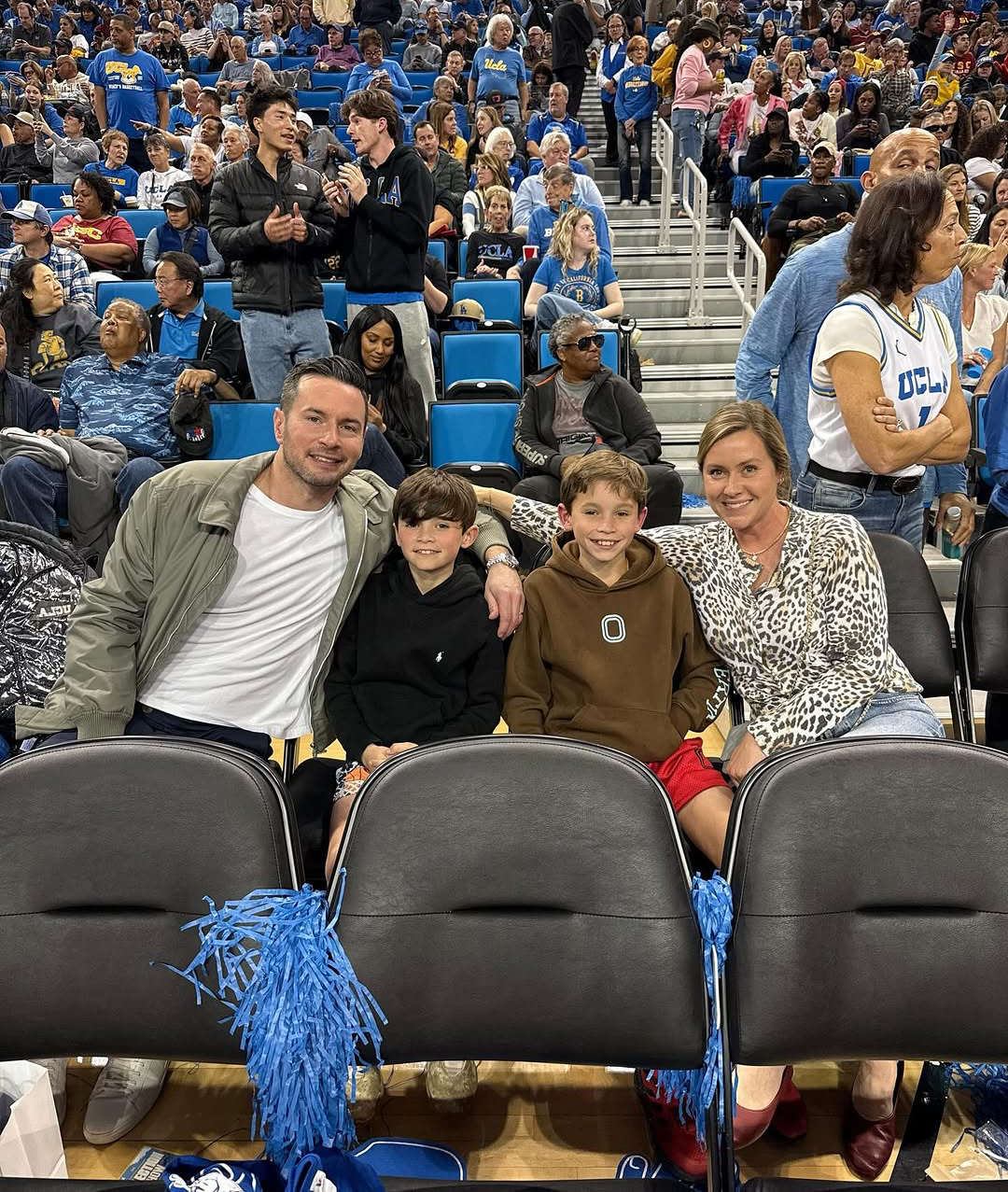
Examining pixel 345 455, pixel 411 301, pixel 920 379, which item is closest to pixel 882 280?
pixel 920 379

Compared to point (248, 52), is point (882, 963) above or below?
below

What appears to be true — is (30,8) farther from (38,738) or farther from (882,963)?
(882,963)

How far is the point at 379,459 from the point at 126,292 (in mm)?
2723

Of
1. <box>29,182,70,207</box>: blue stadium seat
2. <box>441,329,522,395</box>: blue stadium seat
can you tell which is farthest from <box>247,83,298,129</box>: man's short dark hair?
<box>29,182,70,207</box>: blue stadium seat

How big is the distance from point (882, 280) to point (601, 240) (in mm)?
3756

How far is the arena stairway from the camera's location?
549 centimetres

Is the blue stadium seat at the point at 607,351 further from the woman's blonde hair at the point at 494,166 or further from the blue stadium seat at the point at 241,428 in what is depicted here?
the woman's blonde hair at the point at 494,166

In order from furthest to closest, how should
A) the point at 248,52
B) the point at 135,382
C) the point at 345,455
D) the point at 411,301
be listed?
the point at 248,52, the point at 411,301, the point at 135,382, the point at 345,455

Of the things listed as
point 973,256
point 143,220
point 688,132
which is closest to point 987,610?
point 973,256

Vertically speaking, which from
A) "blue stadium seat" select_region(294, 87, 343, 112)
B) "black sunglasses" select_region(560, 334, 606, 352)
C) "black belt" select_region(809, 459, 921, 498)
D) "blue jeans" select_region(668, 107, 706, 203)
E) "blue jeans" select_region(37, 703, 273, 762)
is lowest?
"blue jeans" select_region(37, 703, 273, 762)

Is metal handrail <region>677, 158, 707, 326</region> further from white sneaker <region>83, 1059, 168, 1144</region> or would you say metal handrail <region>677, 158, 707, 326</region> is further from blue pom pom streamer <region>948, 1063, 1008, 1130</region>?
white sneaker <region>83, 1059, 168, 1144</region>

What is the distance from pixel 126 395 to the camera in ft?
13.0

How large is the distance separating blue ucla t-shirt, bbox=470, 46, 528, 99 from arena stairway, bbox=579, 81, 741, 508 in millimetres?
1024

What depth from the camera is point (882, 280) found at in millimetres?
2033
